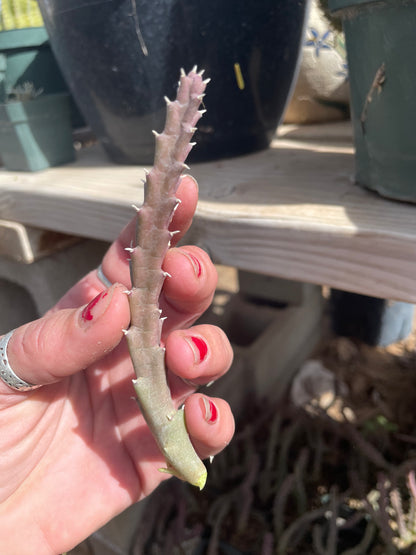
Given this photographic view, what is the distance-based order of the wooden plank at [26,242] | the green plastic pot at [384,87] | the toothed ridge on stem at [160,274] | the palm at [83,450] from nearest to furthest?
the toothed ridge on stem at [160,274]
the green plastic pot at [384,87]
the palm at [83,450]
the wooden plank at [26,242]

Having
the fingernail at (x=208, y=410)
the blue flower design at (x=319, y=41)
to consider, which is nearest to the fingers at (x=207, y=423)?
the fingernail at (x=208, y=410)

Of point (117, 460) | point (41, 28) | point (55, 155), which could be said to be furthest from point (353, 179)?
point (41, 28)

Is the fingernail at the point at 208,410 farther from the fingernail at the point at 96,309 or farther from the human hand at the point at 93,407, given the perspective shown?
the fingernail at the point at 96,309

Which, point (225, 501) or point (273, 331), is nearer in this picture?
point (225, 501)

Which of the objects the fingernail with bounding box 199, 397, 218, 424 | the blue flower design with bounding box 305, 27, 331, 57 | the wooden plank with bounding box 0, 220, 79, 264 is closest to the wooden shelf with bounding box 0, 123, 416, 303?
the wooden plank with bounding box 0, 220, 79, 264

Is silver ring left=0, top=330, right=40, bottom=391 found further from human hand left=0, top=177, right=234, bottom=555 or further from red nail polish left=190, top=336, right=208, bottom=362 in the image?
red nail polish left=190, top=336, right=208, bottom=362

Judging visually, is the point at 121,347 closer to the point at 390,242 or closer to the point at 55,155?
the point at 390,242

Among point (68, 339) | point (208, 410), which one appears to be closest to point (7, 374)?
point (68, 339)
